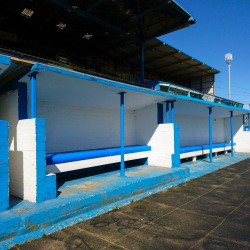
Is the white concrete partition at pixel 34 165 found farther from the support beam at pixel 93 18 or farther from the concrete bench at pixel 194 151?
the support beam at pixel 93 18

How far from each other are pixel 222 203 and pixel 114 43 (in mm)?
13665

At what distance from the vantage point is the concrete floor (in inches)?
138

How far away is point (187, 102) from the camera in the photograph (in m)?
10.3

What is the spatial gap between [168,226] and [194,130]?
1135cm

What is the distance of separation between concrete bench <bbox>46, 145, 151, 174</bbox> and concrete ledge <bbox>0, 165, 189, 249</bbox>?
0.53 metres

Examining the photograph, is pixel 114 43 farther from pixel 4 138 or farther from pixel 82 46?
pixel 4 138

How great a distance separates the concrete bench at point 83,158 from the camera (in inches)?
234

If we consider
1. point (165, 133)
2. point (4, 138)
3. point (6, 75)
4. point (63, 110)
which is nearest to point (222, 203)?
point (165, 133)

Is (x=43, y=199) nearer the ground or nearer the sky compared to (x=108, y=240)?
nearer the sky

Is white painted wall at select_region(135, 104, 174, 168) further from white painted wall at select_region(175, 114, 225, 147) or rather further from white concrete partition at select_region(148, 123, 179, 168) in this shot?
white painted wall at select_region(175, 114, 225, 147)

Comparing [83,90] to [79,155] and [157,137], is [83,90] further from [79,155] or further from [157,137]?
[157,137]

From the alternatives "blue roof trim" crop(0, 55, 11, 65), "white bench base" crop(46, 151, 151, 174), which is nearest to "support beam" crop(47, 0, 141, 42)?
"blue roof trim" crop(0, 55, 11, 65)

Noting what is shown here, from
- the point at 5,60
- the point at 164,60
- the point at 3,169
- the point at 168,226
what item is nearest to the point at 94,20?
the point at 164,60

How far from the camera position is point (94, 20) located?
40.4 ft
